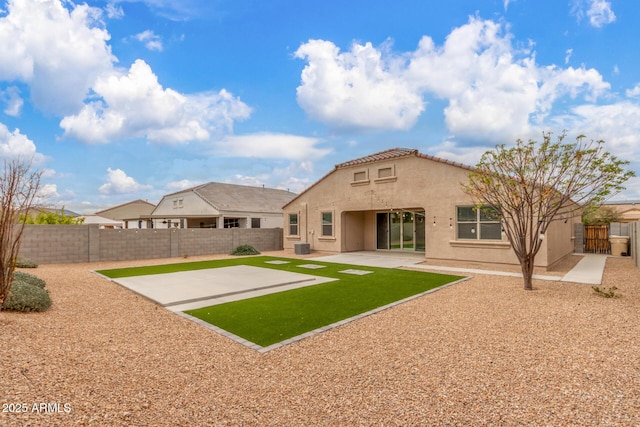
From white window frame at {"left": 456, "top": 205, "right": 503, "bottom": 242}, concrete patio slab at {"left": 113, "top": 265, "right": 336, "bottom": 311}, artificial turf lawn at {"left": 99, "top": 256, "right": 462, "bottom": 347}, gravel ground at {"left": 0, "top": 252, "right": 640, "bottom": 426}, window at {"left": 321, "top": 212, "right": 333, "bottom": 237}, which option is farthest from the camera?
window at {"left": 321, "top": 212, "right": 333, "bottom": 237}

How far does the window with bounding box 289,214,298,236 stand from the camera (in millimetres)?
22906

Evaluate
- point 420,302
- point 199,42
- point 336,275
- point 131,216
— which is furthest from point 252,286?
point 131,216

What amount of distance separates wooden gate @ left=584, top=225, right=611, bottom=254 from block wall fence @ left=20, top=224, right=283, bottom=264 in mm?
20851

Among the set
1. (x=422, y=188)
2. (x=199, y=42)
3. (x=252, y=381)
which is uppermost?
(x=199, y=42)

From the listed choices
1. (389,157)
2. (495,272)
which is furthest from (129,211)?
(495,272)

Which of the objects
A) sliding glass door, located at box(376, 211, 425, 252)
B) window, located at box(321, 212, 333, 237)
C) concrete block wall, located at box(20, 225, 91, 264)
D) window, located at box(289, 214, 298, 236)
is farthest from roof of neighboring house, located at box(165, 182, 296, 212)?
sliding glass door, located at box(376, 211, 425, 252)

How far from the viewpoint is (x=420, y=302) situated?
8.03 m

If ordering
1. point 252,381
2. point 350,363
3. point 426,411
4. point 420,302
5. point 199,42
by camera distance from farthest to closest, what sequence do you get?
point 199,42
point 420,302
point 350,363
point 252,381
point 426,411

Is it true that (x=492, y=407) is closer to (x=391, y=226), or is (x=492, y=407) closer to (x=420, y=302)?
(x=420, y=302)

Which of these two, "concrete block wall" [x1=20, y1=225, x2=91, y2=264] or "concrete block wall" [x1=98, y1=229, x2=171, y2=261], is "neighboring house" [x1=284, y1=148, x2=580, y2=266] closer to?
"concrete block wall" [x1=98, y1=229, x2=171, y2=261]

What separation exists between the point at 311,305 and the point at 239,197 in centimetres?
2802

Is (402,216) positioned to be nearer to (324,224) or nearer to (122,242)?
(324,224)

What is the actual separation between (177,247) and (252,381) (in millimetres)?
17284

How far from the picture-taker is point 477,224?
14.8m
